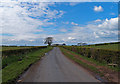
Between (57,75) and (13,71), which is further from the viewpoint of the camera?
(13,71)

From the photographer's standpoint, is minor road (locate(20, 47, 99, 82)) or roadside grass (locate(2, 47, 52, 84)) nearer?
roadside grass (locate(2, 47, 52, 84))

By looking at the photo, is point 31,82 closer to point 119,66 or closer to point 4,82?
point 4,82

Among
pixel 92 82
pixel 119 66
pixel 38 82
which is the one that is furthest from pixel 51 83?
pixel 119 66

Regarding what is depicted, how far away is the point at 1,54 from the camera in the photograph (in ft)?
32.3

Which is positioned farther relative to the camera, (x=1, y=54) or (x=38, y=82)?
(x=1, y=54)

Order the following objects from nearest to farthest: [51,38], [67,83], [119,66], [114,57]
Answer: [67,83]
[119,66]
[114,57]
[51,38]

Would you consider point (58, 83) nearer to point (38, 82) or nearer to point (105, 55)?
point (38, 82)

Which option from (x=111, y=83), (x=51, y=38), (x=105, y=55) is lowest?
(x=111, y=83)

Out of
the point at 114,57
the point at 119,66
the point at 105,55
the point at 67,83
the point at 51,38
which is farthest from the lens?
the point at 51,38

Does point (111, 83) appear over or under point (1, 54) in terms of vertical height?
under

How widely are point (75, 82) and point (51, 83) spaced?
134 cm

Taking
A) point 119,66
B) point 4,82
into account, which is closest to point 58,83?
point 4,82

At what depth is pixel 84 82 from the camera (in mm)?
4711

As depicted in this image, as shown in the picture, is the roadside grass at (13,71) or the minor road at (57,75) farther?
the minor road at (57,75)
